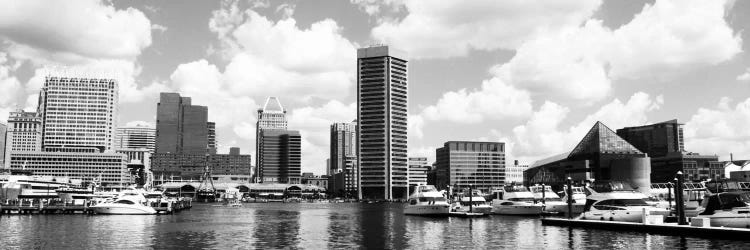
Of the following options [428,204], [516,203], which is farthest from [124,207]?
[516,203]

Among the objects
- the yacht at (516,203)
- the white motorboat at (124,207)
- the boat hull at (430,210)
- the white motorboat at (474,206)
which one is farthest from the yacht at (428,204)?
the white motorboat at (124,207)

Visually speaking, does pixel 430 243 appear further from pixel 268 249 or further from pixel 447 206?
pixel 447 206

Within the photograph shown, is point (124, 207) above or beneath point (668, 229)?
above

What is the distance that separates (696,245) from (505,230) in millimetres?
26592

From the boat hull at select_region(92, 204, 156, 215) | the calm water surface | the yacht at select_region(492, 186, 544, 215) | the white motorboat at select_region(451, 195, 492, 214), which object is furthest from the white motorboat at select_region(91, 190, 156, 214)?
the yacht at select_region(492, 186, 544, 215)

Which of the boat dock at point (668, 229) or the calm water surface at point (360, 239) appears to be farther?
the calm water surface at point (360, 239)

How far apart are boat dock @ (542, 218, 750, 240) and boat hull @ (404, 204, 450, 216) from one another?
1225 inches

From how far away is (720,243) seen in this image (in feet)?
178

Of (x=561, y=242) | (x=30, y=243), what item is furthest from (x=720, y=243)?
(x=30, y=243)

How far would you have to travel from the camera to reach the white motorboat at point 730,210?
5981 cm

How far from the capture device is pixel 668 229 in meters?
65.1

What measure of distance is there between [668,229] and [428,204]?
5683 centimetres

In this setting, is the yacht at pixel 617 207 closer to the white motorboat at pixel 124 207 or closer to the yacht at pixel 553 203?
the yacht at pixel 553 203

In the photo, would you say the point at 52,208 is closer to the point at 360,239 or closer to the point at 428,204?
→ the point at 428,204
